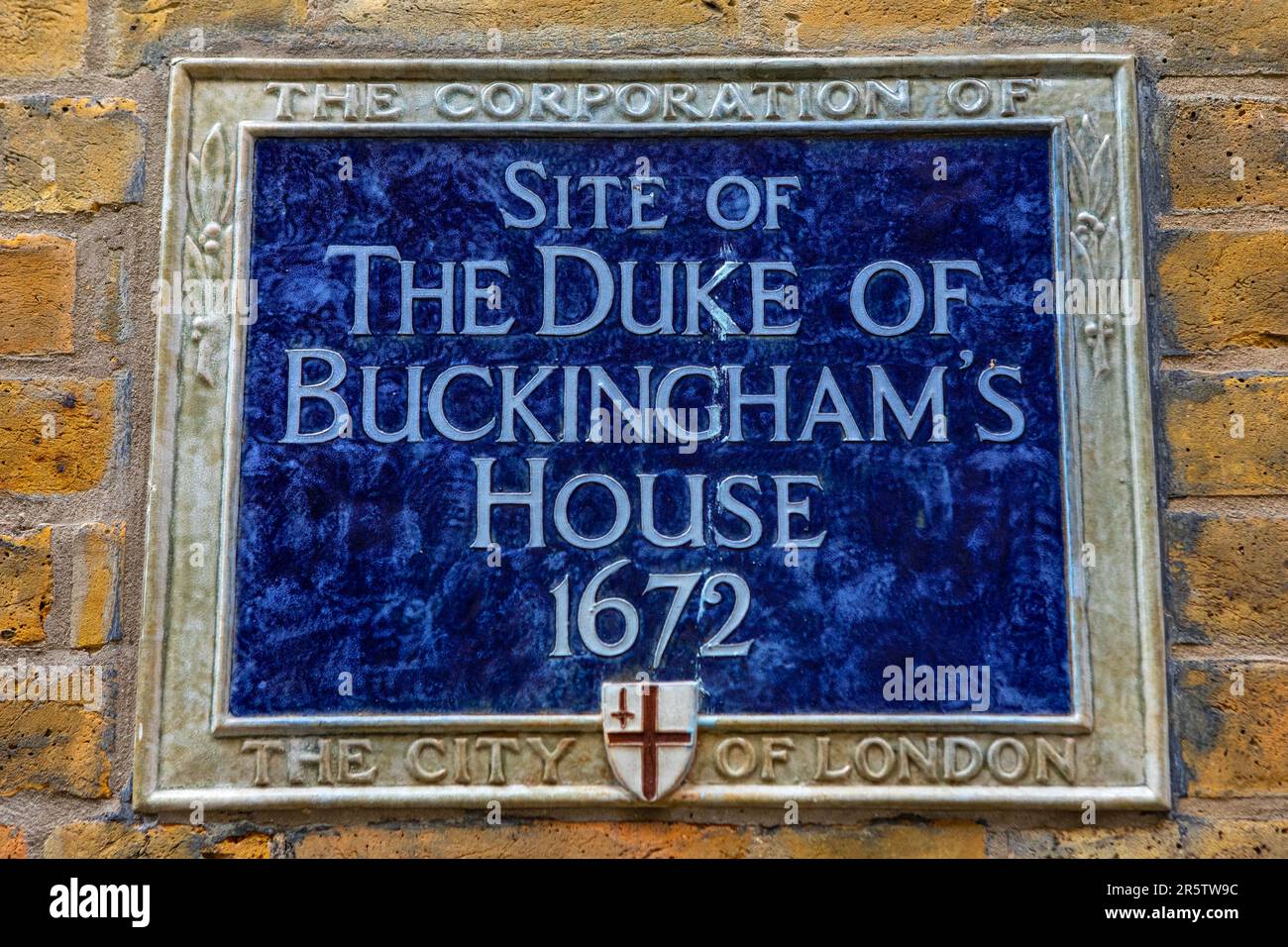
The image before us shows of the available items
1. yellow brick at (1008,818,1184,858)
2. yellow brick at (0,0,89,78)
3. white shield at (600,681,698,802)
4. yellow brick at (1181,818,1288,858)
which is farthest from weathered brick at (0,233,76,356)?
yellow brick at (1181,818,1288,858)

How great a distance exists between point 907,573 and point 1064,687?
32 cm

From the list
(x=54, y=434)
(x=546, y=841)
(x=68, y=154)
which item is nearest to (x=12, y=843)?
(x=54, y=434)

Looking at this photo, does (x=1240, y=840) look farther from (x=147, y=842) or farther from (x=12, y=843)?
(x=12, y=843)

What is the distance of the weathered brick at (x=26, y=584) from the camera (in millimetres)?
2322

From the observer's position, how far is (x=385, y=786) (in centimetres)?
226

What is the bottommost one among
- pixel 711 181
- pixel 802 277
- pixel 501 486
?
pixel 501 486

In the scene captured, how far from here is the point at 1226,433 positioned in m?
2.34

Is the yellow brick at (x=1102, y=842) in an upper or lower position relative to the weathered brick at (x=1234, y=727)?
lower

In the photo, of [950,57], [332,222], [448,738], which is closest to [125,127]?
[332,222]

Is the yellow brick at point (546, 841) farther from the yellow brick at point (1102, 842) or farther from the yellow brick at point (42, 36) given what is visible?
the yellow brick at point (42, 36)

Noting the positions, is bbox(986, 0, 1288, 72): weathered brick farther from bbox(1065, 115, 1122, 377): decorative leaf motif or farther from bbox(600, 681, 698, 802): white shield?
bbox(600, 681, 698, 802): white shield

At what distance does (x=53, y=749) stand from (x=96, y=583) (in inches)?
11.4

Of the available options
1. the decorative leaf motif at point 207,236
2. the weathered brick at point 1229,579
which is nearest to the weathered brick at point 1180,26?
the weathered brick at point 1229,579
